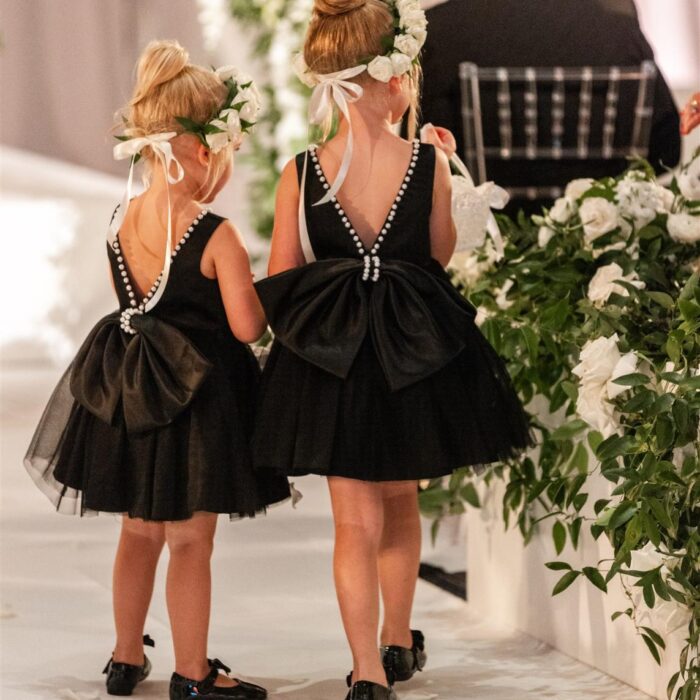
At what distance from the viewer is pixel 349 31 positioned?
92.0 inches

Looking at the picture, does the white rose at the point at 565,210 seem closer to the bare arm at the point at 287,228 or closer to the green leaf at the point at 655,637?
the bare arm at the point at 287,228

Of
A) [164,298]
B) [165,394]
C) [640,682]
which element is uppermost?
[164,298]

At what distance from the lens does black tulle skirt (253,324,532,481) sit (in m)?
2.25

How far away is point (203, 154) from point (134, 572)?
739 millimetres

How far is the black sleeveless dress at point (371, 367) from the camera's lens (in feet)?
7.36

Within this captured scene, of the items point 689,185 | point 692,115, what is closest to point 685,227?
point 689,185

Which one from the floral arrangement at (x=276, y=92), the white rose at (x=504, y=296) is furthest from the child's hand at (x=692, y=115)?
the floral arrangement at (x=276, y=92)

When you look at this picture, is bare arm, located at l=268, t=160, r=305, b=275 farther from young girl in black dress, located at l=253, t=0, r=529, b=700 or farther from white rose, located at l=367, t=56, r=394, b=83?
white rose, located at l=367, t=56, r=394, b=83

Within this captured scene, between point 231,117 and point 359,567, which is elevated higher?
point 231,117

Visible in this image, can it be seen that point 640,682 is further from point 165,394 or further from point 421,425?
point 165,394

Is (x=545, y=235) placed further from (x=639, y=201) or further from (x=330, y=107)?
(x=330, y=107)

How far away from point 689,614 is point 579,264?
2.69 ft

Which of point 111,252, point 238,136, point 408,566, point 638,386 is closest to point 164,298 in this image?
point 111,252

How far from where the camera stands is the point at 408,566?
8.17 feet
